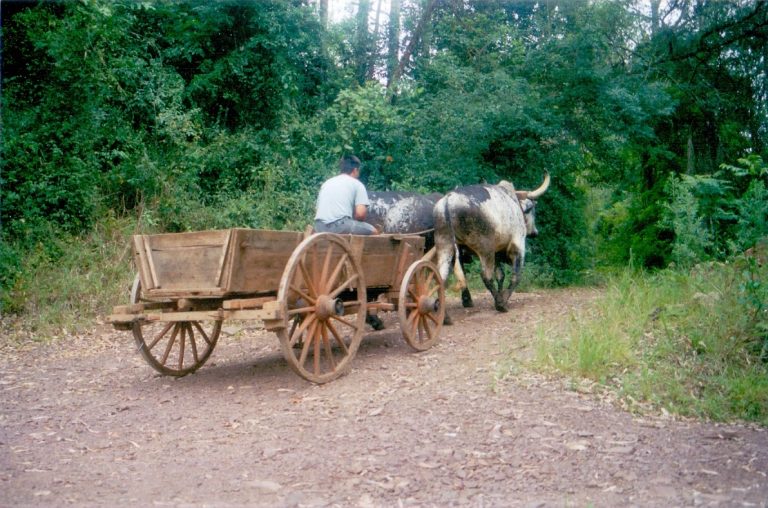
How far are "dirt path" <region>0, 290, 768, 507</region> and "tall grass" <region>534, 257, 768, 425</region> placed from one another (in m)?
0.34

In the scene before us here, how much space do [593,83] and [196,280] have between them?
11.4 m

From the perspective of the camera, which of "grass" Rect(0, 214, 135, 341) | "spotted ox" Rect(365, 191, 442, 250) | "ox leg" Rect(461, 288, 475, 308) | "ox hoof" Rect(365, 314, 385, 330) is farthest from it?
"ox leg" Rect(461, 288, 475, 308)

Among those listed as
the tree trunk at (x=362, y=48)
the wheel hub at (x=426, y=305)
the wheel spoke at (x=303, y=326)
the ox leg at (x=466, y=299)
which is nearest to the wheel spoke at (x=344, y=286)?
the wheel spoke at (x=303, y=326)

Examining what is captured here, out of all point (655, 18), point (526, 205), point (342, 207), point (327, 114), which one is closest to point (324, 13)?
point (327, 114)

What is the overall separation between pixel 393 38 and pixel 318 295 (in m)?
13.9

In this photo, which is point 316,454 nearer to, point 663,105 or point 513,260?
point 513,260

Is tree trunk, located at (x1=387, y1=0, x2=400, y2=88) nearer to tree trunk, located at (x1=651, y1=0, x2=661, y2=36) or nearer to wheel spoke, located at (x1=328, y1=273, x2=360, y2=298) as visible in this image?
tree trunk, located at (x1=651, y1=0, x2=661, y2=36)

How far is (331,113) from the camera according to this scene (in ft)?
48.2

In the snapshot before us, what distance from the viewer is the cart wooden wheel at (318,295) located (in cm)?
550

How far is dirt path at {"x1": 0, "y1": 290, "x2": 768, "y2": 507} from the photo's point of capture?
3.76 meters

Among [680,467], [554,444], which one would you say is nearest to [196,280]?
[554,444]

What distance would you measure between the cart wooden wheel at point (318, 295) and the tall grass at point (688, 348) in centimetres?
176

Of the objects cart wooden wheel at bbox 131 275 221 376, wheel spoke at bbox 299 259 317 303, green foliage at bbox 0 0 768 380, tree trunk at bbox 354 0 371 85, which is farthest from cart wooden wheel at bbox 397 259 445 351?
tree trunk at bbox 354 0 371 85

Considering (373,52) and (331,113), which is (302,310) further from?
(373,52)
